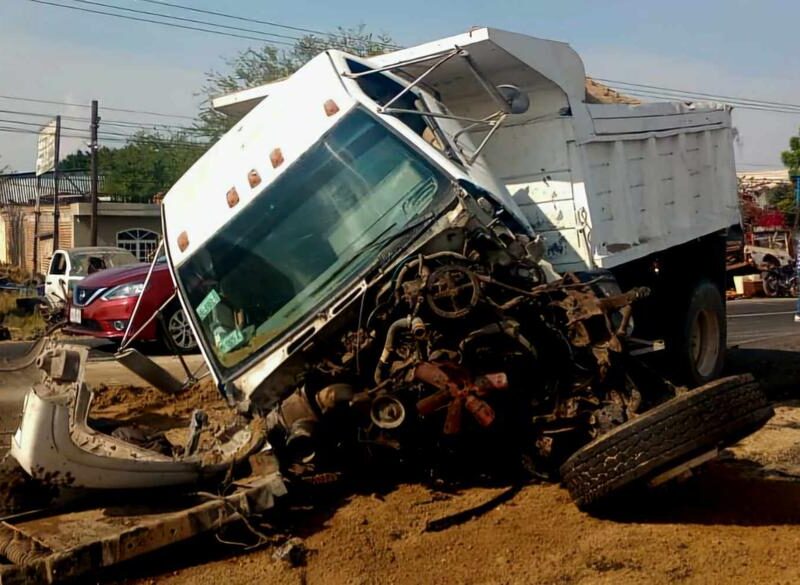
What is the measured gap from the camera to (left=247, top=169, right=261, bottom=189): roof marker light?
537 centimetres

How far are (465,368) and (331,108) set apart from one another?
5.56ft

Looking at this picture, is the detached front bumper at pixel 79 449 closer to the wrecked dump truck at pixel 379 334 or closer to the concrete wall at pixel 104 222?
the wrecked dump truck at pixel 379 334

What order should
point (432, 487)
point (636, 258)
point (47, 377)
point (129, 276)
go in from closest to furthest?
point (47, 377), point (432, 487), point (636, 258), point (129, 276)

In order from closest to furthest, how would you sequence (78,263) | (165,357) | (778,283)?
(165,357)
(78,263)
(778,283)

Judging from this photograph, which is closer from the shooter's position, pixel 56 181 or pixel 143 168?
pixel 56 181

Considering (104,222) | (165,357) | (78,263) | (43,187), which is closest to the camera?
(165,357)

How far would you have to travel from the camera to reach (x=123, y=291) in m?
12.2

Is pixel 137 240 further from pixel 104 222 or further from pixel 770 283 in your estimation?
pixel 770 283

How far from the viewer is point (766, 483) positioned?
5457 millimetres

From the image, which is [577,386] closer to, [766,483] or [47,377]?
[766,483]

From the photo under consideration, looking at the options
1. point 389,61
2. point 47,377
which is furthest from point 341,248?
point 389,61

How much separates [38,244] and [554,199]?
109ft

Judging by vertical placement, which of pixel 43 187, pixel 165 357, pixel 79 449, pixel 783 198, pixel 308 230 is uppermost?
pixel 43 187

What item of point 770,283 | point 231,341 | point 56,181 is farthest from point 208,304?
point 56,181
